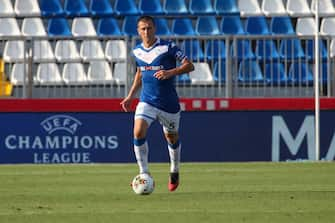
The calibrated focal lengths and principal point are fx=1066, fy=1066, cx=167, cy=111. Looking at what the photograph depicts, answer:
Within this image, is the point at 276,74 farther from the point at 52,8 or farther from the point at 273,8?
the point at 52,8

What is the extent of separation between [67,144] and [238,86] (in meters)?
3.61

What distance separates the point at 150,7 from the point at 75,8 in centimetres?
183

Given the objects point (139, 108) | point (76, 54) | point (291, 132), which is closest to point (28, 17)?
point (76, 54)

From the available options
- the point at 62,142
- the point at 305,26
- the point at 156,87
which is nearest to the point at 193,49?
the point at 62,142

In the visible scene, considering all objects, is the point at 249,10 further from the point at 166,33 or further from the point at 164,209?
the point at 164,209

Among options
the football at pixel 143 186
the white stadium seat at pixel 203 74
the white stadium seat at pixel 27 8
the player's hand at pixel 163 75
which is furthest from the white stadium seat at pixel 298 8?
the football at pixel 143 186

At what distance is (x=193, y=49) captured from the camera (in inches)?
848

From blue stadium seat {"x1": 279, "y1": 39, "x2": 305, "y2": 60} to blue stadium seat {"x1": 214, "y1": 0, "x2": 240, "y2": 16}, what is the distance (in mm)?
4467

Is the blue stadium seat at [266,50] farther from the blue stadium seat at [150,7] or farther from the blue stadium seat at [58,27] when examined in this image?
the blue stadium seat at [58,27]

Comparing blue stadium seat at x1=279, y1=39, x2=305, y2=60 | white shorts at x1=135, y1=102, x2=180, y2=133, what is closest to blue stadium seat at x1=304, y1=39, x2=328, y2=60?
blue stadium seat at x1=279, y1=39, x2=305, y2=60

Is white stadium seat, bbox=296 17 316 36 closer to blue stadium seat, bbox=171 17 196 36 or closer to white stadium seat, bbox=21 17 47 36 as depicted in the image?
blue stadium seat, bbox=171 17 196 36

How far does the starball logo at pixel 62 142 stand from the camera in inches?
803

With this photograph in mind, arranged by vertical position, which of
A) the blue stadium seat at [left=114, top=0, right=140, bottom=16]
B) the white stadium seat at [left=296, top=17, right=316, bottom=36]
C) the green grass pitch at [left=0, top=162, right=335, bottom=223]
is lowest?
the green grass pitch at [left=0, top=162, right=335, bottom=223]

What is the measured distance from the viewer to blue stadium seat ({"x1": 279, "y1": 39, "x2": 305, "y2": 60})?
21438 mm
